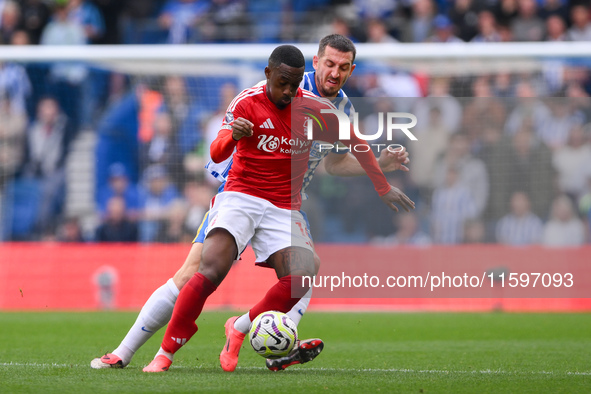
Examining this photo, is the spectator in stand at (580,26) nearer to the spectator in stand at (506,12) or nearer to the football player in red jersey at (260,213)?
the spectator in stand at (506,12)

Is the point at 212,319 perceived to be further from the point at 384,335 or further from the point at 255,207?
the point at 255,207

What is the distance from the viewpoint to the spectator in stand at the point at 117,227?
12203 mm

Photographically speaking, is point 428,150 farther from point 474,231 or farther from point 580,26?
point 580,26

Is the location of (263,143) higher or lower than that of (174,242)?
higher

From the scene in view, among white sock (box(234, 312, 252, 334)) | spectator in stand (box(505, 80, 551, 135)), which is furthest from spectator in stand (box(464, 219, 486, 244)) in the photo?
white sock (box(234, 312, 252, 334))

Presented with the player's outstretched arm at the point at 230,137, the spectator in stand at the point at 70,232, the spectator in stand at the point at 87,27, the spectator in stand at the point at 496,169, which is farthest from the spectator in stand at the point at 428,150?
the spectator in stand at the point at 87,27

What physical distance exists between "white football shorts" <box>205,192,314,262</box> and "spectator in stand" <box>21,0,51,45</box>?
1042 cm

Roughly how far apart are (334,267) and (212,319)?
1839mm

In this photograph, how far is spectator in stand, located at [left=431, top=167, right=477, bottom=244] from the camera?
9133mm

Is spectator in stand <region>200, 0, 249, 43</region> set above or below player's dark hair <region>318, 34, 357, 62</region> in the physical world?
above

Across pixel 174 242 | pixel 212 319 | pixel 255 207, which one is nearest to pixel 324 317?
pixel 212 319

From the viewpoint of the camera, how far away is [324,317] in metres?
10.2

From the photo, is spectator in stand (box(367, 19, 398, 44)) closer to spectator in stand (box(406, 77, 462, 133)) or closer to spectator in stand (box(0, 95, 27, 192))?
spectator in stand (box(406, 77, 462, 133))

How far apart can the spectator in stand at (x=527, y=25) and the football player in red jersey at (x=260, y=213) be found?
885 centimetres
